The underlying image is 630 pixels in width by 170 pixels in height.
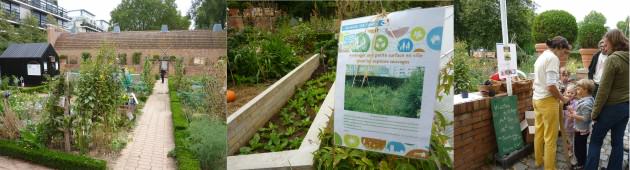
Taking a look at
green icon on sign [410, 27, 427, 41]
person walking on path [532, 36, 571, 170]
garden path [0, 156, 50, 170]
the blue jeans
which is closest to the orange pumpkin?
green icon on sign [410, 27, 427, 41]

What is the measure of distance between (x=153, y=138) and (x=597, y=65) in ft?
8.42

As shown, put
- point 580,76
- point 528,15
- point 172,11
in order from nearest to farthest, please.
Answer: point 580,76, point 528,15, point 172,11

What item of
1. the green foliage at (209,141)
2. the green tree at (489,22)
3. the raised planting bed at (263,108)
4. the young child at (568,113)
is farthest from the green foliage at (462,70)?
the green foliage at (209,141)

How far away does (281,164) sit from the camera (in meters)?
1.67

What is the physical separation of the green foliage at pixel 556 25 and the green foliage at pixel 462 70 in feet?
0.89

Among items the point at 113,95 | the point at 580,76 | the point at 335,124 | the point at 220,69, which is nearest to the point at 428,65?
the point at 335,124

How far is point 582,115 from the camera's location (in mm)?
1557

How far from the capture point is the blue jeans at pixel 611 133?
1.52m

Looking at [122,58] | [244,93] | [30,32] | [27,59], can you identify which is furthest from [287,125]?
[27,59]

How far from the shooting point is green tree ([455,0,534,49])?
5.28 ft

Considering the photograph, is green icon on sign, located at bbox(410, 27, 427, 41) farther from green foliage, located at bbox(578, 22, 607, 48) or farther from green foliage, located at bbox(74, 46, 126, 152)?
green foliage, located at bbox(74, 46, 126, 152)

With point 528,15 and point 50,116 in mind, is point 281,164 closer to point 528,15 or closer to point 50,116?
point 528,15

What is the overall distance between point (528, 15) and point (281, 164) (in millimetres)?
1131

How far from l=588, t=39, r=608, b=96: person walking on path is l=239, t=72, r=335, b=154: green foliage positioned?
0.95 meters
